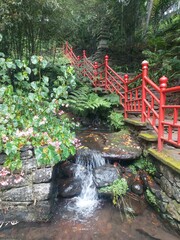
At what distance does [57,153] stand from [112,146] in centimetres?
145

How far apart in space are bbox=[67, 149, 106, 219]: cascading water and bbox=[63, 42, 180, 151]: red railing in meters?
1.18

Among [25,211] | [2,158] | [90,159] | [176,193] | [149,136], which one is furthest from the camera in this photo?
[90,159]

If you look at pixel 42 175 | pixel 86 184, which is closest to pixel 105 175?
pixel 86 184

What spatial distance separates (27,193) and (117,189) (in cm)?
134

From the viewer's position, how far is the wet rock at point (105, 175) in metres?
2.96

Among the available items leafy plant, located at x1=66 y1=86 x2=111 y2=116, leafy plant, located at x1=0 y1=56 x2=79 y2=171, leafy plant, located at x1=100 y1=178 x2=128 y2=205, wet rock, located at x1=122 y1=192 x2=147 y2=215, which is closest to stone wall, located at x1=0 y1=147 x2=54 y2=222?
leafy plant, located at x1=0 y1=56 x2=79 y2=171

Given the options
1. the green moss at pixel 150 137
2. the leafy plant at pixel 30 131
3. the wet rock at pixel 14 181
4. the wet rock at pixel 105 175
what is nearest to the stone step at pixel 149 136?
the green moss at pixel 150 137

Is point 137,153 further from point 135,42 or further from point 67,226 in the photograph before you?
point 135,42

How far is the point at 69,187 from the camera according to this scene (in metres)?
3.04

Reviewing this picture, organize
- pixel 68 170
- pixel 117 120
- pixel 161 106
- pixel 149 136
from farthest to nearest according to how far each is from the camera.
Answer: pixel 117 120
pixel 68 170
pixel 149 136
pixel 161 106

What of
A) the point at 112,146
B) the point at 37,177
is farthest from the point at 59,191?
the point at 112,146

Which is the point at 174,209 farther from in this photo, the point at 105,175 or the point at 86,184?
the point at 86,184

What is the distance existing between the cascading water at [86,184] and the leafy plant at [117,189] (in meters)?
0.27

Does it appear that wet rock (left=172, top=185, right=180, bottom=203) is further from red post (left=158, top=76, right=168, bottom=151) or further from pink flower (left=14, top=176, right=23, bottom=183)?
pink flower (left=14, top=176, right=23, bottom=183)
